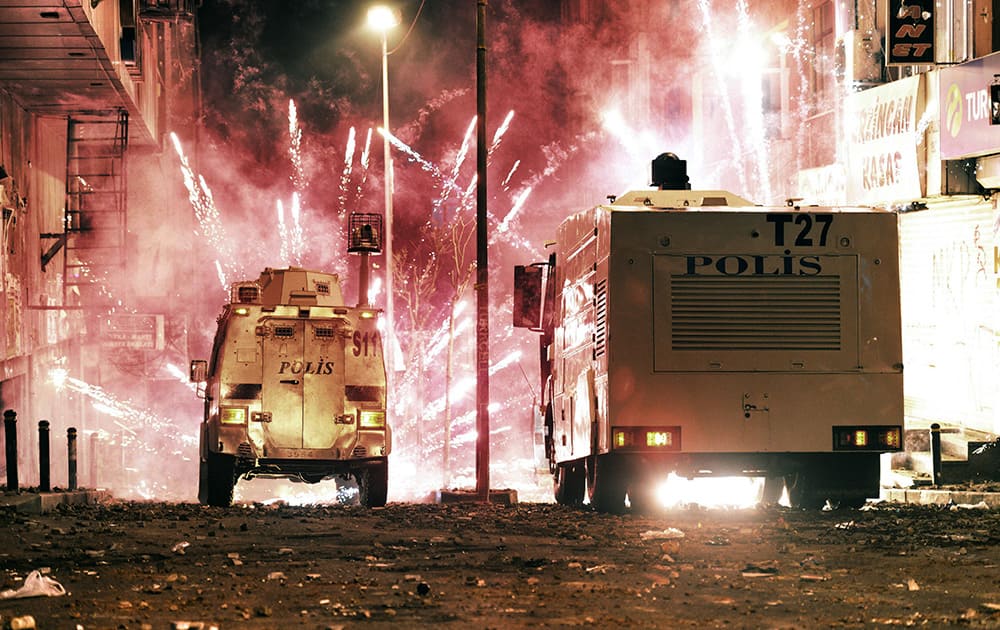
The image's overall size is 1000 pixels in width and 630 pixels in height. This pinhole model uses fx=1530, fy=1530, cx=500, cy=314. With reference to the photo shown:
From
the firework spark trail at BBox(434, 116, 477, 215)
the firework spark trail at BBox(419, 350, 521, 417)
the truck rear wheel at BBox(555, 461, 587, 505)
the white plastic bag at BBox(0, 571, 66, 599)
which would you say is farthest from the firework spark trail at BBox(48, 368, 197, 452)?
the white plastic bag at BBox(0, 571, 66, 599)

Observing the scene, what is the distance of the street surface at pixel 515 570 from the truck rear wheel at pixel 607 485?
0.48 meters

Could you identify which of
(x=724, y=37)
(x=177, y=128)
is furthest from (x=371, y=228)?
(x=177, y=128)

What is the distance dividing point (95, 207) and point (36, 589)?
103 ft

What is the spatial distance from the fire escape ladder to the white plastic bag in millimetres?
24843

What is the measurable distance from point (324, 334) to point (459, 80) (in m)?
42.7

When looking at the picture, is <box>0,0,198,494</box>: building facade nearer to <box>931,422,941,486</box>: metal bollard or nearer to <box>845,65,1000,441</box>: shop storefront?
<box>845,65,1000,441</box>: shop storefront

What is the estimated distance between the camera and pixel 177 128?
179 ft

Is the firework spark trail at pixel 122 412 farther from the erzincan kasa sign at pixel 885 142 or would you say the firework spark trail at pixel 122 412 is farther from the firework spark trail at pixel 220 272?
the erzincan kasa sign at pixel 885 142

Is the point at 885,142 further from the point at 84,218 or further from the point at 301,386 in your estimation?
the point at 84,218

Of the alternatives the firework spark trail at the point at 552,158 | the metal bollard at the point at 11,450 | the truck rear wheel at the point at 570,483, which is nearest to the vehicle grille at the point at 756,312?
the truck rear wheel at the point at 570,483

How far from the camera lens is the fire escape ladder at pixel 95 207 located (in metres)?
34.8

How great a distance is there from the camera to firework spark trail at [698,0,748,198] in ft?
128

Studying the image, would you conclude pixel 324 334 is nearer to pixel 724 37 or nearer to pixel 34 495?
pixel 34 495

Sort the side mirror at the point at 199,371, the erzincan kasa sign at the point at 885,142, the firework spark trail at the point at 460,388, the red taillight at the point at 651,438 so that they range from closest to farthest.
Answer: the red taillight at the point at 651,438, the side mirror at the point at 199,371, the erzincan kasa sign at the point at 885,142, the firework spark trail at the point at 460,388
